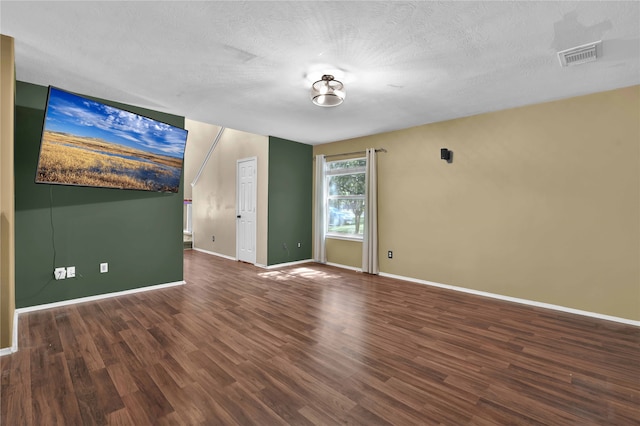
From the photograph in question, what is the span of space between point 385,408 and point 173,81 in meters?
3.40

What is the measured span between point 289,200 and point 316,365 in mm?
4018

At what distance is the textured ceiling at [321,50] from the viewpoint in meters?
2.00

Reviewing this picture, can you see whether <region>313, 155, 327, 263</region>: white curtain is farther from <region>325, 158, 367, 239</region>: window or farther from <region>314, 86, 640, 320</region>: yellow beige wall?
<region>314, 86, 640, 320</region>: yellow beige wall

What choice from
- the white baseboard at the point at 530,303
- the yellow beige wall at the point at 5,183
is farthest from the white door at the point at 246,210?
the yellow beige wall at the point at 5,183

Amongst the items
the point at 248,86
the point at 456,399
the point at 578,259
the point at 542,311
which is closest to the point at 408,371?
the point at 456,399

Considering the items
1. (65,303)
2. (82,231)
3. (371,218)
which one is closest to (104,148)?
(82,231)

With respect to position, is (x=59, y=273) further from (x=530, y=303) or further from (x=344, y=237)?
(x=530, y=303)

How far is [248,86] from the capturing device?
3250 mm

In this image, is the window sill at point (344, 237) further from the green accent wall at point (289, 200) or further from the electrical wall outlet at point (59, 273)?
the electrical wall outlet at point (59, 273)

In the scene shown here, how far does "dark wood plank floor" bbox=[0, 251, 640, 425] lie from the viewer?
1.75 m

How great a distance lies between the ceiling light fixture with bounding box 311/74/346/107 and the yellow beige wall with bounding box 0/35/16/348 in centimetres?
246

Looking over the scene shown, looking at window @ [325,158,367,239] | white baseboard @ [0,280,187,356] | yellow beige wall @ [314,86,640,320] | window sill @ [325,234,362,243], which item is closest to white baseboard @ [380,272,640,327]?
yellow beige wall @ [314,86,640,320]

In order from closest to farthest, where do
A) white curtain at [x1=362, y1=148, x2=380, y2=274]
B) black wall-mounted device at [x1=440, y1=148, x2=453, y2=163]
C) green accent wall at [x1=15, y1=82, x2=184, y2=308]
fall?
1. green accent wall at [x1=15, y1=82, x2=184, y2=308]
2. black wall-mounted device at [x1=440, y1=148, x2=453, y2=163]
3. white curtain at [x1=362, y1=148, x2=380, y2=274]

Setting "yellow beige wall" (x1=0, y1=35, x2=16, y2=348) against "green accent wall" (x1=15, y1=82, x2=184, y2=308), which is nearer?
"yellow beige wall" (x1=0, y1=35, x2=16, y2=348)
